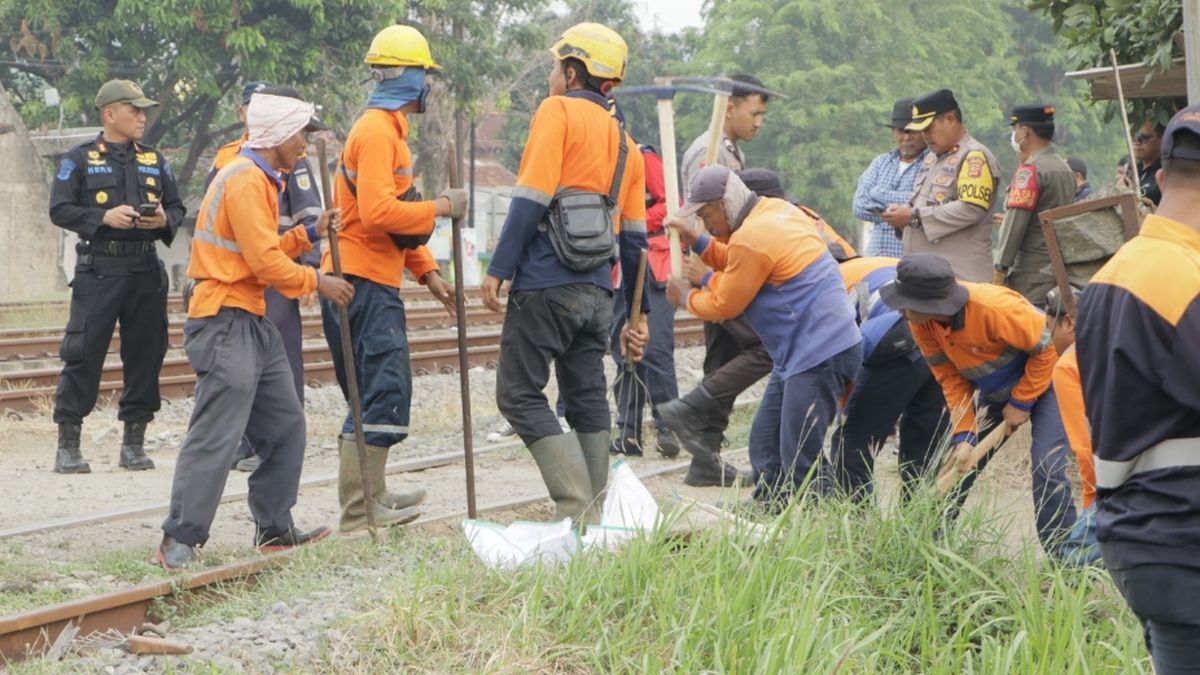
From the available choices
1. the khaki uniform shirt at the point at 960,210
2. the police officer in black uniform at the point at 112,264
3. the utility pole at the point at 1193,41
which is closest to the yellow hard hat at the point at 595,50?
the utility pole at the point at 1193,41

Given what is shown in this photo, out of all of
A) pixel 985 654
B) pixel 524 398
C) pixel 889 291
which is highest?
pixel 889 291

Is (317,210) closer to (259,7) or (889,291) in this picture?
(889,291)

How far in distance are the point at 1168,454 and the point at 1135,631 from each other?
151 centimetres

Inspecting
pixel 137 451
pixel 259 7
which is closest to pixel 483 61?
pixel 259 7

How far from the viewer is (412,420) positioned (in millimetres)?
12141

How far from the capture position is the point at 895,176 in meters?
9.88

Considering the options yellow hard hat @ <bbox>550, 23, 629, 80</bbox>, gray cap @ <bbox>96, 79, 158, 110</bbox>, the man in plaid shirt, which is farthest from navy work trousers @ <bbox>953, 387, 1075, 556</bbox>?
gray cap @ <bbox>96, 79, 158, 110</bbox>

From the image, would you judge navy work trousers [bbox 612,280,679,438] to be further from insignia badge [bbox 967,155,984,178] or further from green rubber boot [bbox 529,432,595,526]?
green rubber boot [bbox 529,432,595,526]

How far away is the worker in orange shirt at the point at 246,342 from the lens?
6.58 metres

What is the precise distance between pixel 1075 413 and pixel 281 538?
11.8 ft

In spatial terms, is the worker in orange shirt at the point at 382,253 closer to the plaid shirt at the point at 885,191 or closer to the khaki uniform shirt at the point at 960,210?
the khaki uniform shirt at the point at 960,210

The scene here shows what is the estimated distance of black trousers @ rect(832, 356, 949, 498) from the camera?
290 inches

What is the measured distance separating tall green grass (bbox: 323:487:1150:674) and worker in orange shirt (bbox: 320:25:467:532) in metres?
1.29

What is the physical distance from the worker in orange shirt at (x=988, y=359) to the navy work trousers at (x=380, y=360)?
2.15 m
